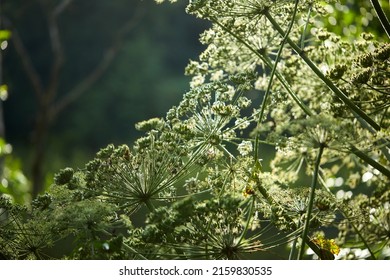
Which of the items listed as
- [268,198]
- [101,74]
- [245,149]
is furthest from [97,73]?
[268,198]

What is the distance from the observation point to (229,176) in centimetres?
135

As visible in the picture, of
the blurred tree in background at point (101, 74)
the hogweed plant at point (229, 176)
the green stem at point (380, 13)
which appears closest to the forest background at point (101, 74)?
the blurred tree in background at point (101, 74)

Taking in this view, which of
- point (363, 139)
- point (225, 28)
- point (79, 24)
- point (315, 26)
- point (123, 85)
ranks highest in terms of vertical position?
point (79, 24)

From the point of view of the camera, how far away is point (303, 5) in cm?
146

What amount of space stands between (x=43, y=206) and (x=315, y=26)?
969 millimetres

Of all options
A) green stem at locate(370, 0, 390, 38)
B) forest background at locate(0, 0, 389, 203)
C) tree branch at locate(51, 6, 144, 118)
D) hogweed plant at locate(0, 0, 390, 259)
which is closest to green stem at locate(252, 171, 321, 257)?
hogweed plant at locate(0, 0, 390, 259)

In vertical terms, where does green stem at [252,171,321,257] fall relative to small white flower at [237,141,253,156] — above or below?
below

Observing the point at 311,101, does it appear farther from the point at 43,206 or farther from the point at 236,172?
the point at 43,206

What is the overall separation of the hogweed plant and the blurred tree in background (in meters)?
12.3

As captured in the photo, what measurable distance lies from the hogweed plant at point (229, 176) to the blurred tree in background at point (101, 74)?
12283 millimetres

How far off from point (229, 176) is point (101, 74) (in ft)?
45.0

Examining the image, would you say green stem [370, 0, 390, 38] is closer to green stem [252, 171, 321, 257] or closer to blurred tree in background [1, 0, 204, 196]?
green stem [252, 171, 321, 257]

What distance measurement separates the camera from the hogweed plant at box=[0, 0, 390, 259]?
44.6 inches
